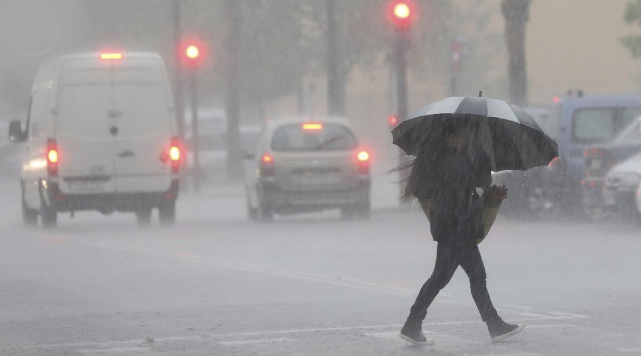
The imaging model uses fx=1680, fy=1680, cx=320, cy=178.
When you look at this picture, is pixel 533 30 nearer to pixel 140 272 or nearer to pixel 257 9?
pixel 257 9

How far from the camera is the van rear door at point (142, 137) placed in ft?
79.7

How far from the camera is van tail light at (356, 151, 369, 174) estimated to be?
2516 centimetres

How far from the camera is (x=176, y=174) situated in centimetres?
2447

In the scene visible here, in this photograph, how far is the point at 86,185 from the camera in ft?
79.2

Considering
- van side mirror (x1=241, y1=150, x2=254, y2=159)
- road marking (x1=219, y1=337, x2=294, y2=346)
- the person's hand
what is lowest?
road marking (x1=219, y1=337, x2=294, y2=346)

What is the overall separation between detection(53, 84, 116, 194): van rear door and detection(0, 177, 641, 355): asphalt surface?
3.10 ft

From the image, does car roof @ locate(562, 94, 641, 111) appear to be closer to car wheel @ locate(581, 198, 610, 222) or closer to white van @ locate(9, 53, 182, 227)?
car wheel @ locate(581, 198, 610, 222)

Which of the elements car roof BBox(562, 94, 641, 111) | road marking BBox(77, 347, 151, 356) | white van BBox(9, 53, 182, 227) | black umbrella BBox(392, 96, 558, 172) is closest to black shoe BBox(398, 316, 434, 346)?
black umbrella BBox(392, 96, 558, 172)

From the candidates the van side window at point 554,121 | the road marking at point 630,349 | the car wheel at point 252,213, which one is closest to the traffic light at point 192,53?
the car wheel at point 252,213

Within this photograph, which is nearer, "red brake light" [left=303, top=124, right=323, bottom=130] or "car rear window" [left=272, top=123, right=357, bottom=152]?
"car rear window" [left=272, top=123, right=357, bottom=152]

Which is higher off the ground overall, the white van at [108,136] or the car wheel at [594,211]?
the white van at [108,136]

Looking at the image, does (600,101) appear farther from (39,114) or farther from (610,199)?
(39,114)

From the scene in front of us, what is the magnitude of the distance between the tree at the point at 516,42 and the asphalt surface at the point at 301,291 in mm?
6958

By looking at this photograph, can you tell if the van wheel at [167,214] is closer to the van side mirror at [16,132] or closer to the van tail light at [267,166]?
the van tail light at [267,166]
